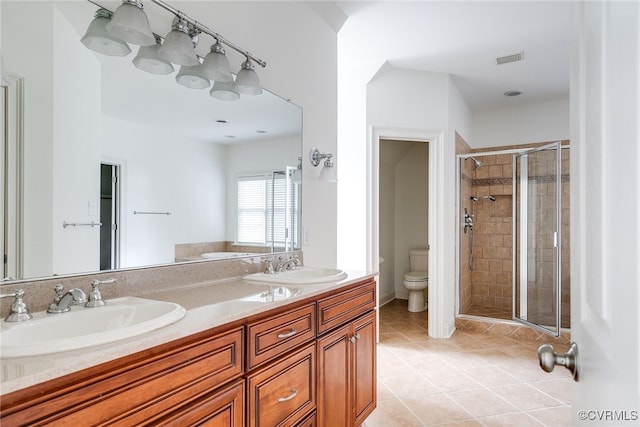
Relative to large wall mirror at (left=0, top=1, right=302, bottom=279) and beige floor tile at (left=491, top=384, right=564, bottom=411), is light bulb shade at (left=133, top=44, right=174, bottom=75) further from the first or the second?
beige floor tile at (left=491, top=384, right=564, bottom=411)

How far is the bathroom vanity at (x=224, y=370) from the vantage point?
75cm

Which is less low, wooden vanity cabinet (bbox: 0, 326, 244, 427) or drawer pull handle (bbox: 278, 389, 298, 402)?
wooden vanity cabinet (bbox: 0, 326, 244, 427)

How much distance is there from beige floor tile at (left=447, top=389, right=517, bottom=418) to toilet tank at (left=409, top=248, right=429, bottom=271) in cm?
246

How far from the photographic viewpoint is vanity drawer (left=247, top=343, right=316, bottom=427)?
4.08 ft

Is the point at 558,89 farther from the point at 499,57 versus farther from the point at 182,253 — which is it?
the point at 182,253

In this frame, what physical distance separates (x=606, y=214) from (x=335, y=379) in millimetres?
1486

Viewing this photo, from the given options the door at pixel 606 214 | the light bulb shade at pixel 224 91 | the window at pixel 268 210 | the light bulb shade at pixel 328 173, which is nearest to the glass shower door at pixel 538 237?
the light bulb shade at pixel 328 173

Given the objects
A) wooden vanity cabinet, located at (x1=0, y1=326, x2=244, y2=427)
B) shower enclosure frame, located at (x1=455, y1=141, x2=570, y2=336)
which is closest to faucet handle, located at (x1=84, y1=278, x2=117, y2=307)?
wooden vanity cabinet, located at (x1=0, y1=326, x2=244, y2=427)

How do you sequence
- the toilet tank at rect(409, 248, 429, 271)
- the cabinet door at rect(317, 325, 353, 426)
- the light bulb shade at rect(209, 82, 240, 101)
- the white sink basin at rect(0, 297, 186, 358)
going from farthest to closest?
the toilet tank at rect(409, 248, 429, 271) → the light bulb shade at rect(209, 82, 240, 101) → the cabinet door at rect(317, 325, 353, 426) → the white sink basin at rect(0, 297, 186, 358)

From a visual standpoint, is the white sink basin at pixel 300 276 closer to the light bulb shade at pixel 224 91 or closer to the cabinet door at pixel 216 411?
the cabinet door at pixel 216 411

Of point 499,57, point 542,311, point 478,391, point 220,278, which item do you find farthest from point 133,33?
point 542,311

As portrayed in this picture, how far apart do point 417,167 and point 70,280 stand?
466cm

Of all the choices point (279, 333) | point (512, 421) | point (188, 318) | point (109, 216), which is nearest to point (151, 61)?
point (109, 216)

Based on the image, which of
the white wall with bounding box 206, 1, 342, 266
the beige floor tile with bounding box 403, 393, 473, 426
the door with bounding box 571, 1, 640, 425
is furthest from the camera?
the beige floor tile with bounding box 403, 393, 473, 426
